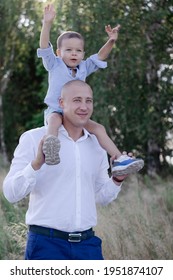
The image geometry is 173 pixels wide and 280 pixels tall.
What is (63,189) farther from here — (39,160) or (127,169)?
(127,169)

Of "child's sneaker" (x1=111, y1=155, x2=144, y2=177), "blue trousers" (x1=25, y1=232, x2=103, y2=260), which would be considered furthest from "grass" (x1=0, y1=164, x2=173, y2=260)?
"blue trousers" (x1=25, y1=232, x2=103, y2=260)

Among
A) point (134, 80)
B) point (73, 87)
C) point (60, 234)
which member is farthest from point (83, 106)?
point (134, 80)

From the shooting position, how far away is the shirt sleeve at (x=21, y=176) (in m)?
3.19

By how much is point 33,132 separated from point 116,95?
8.89 metres

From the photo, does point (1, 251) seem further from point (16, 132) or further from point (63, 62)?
point (16, 132)

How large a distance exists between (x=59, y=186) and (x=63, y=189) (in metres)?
0.03

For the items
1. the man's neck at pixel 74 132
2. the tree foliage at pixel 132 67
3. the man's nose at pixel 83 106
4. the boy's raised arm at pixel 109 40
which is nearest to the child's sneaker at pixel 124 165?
the man's neck at pixel 74 132

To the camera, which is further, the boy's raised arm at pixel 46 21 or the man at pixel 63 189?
the boy's raised arm at pixel 46 21

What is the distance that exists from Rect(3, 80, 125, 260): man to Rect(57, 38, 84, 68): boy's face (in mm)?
1270

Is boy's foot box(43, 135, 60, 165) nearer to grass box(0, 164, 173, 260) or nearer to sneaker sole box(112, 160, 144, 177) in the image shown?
sneaker sole box(112, 160, 144, 177)

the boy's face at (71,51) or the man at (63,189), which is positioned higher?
the boy's face at (71,51)

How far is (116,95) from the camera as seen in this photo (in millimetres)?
12273

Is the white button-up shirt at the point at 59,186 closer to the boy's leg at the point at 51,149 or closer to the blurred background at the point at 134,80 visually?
the boy's leg at the point at 51,149
